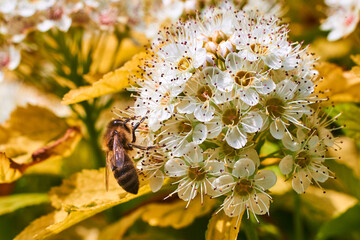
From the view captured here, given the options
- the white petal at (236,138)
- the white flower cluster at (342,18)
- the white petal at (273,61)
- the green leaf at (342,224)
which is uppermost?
the white flower cluster at (342,18)

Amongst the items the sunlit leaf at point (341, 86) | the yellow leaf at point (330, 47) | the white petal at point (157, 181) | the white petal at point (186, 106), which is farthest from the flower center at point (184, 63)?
the yellow leaf at point (330, 47)

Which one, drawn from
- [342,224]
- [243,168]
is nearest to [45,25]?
[243,168]

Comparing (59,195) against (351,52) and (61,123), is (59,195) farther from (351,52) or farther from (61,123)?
(351,52)

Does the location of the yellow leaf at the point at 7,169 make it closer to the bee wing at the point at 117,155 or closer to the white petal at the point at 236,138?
the bee wing at the point at 117,155

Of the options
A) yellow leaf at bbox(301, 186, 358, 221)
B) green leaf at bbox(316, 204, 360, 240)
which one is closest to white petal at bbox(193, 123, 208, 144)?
green leaf at bbox(316, 204, 360, 240)

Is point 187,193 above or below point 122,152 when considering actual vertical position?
below

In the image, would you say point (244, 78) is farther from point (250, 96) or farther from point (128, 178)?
point (128, 178)
